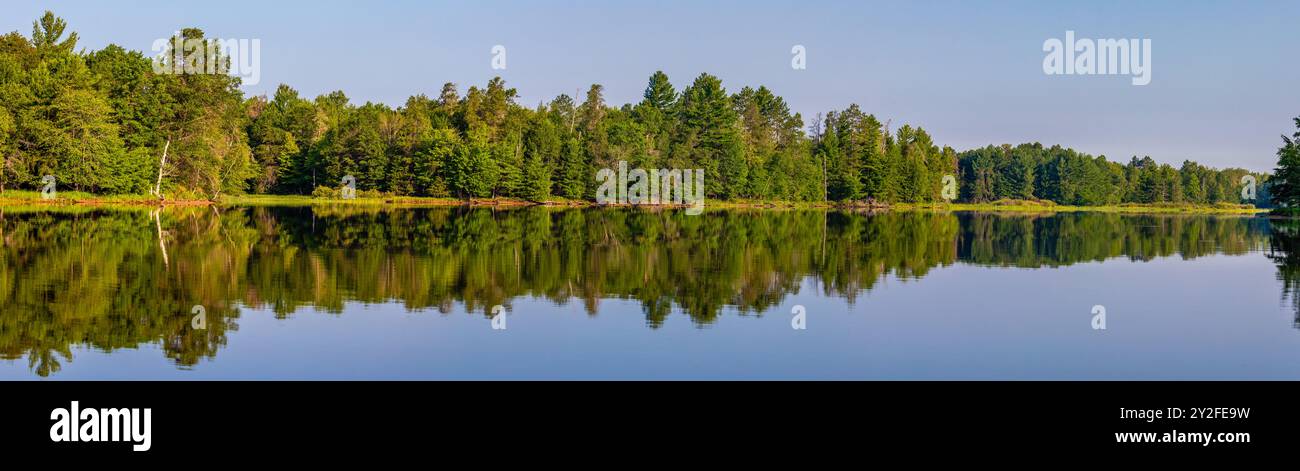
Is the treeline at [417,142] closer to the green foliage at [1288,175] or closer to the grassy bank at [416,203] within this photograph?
the grassy bank at [416,203]

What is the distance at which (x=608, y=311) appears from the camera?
1891cm

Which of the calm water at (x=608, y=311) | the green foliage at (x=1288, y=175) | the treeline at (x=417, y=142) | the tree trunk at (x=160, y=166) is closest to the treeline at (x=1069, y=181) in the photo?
the treeline at (x=417, y=142)

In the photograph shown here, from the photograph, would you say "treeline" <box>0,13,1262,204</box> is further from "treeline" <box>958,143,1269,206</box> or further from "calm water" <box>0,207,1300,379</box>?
"calm water" <box>0,207,1300,379</box>

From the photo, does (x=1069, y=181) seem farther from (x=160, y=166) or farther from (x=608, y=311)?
(x=608, y=311)

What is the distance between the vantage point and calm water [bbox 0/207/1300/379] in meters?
13.8

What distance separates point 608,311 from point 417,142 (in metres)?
89.6

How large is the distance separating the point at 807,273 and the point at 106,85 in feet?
231

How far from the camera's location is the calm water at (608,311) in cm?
1384

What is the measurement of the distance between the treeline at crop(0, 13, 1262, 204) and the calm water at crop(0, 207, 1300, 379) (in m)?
41.0

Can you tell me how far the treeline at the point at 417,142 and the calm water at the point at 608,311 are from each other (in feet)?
135

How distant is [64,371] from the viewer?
40.9 ft
